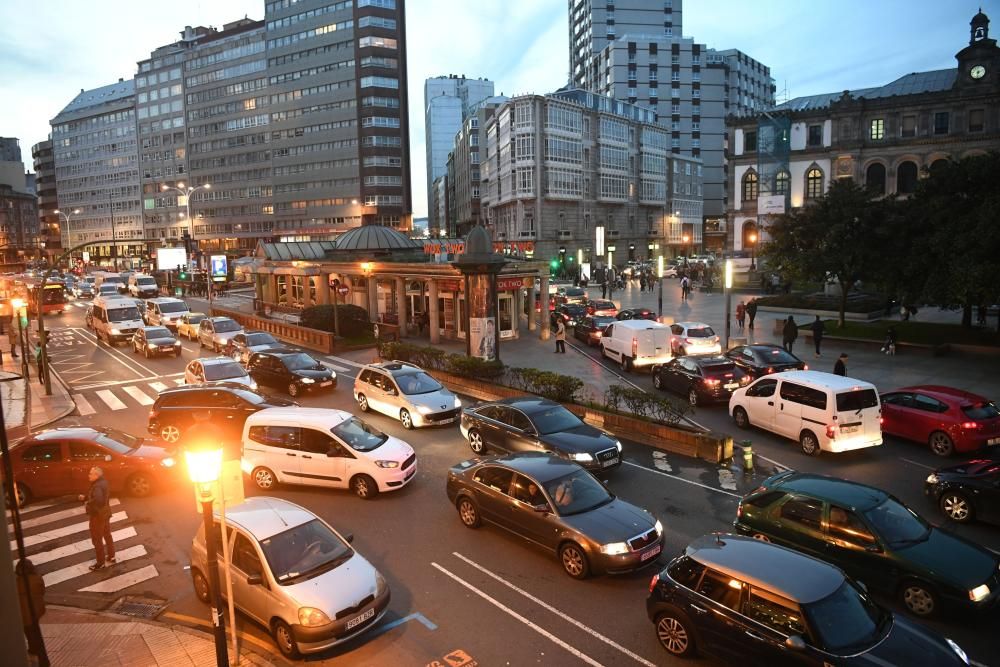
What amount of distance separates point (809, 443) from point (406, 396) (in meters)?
11.1

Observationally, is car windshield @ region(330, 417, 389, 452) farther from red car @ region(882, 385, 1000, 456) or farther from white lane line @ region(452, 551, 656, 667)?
red car @ region(882, 385, 1000, 456)

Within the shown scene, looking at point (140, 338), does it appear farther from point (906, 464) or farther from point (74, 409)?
point (906, 464)

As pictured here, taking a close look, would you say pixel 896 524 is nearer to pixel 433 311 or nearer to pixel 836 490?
pixel 836 490

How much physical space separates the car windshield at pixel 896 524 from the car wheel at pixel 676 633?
359 cm

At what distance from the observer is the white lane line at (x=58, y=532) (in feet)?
43.0

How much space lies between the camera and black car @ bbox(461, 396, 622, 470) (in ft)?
48.8

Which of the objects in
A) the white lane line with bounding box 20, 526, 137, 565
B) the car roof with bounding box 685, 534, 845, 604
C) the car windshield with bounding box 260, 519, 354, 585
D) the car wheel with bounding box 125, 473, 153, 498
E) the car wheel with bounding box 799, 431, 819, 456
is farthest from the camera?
the car wheel with bounding box 799, 431, 819, 456

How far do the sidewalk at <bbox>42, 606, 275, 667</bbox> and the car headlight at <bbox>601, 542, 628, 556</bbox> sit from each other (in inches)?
198

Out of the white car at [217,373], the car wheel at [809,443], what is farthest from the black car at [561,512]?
the white car at [217,373]

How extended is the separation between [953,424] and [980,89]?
63.7m

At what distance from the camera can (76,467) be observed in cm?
1508

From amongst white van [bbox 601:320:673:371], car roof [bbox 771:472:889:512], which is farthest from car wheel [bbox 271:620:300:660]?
white van [bbox 601:320:673:371]

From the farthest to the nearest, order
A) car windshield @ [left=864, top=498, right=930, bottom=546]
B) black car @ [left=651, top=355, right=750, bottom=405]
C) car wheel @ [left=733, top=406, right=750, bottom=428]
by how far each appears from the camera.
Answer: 1. black car @ [left=651, top=355, right=750, bottom=405]
2. car wheel @ [left=733, top=406, right=750, bottom=428]
3. car windshield @ [left=864, top=498, right=930, bottom=546]

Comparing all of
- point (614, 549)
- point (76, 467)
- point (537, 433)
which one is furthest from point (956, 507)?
point (76, 467)
